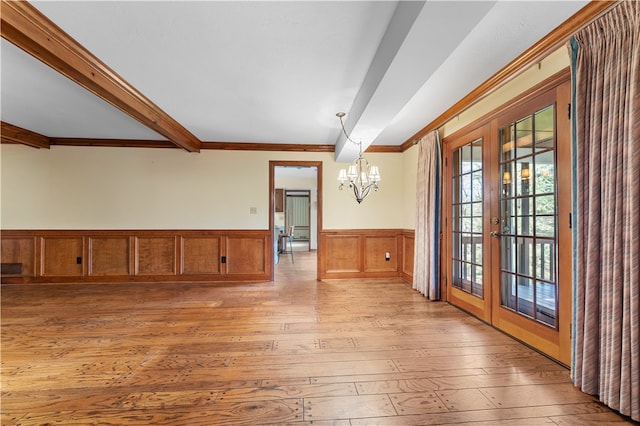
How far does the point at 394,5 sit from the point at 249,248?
4226mm

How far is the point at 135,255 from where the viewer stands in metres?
4.87

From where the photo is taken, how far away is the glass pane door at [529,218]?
224 centimetres

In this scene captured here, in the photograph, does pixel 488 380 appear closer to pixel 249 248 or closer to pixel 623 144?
pixel 623 144

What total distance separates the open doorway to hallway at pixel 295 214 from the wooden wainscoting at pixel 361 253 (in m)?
0.35

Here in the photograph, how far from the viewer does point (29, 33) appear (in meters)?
1.86

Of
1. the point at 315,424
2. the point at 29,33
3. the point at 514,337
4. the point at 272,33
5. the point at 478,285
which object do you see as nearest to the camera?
the point at 315,424

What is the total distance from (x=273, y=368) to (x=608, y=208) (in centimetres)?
243

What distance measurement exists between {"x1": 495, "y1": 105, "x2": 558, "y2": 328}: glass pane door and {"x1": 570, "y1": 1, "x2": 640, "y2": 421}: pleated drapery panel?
45cm

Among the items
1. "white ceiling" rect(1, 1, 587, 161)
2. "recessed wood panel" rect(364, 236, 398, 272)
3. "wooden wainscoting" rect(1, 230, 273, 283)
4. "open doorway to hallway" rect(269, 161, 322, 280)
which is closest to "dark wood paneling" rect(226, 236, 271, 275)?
"wooden wainscoting" rect(1, 230, 273, 283)

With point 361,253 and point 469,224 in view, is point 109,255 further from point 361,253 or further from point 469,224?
point 469,224

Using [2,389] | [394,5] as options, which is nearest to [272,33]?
[394,5]

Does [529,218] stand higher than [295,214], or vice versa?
[295,214]

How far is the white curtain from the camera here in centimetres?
381

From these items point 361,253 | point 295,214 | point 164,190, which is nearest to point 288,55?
point 361,253
